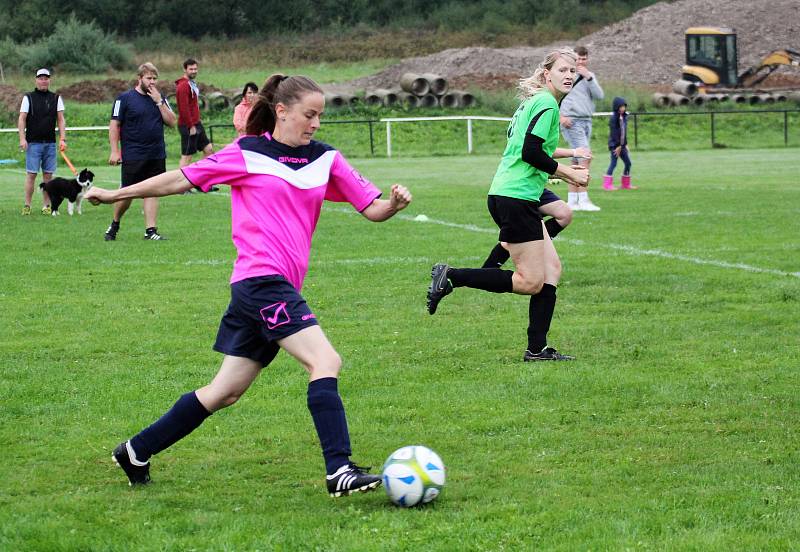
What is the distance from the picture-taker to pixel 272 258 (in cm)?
495

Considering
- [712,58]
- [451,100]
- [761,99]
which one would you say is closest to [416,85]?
[451,100]

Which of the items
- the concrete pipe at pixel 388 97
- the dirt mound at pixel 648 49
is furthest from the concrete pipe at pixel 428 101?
the dirt mound at pixel 648 49

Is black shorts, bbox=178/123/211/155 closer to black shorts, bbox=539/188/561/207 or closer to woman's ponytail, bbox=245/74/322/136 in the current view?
black shorts, bbox=539/188/561/207

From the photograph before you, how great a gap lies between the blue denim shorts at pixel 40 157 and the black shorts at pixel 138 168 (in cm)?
419

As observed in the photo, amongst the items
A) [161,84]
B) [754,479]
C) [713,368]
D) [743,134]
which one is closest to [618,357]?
[713,368]

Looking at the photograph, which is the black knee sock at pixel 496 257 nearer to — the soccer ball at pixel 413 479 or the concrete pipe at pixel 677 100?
the soccer ball at pixel 413 479

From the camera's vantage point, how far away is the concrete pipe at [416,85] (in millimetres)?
46438

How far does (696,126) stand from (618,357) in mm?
33864

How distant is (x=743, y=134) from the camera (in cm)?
3941

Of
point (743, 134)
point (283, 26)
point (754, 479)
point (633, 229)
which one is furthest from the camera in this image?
point (283, 26)

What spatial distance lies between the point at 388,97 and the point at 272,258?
138ft

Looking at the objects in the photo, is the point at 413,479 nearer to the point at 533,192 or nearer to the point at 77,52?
the point at 533,192

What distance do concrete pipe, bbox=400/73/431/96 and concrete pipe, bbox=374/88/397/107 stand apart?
1.87ft

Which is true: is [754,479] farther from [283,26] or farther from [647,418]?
[283,26]
